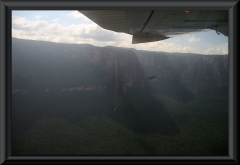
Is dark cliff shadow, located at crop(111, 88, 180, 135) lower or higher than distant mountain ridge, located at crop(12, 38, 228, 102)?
lower

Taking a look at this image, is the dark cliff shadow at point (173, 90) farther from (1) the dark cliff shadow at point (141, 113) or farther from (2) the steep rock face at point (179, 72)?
(1) the dark cliff shadow at point (141, 113)

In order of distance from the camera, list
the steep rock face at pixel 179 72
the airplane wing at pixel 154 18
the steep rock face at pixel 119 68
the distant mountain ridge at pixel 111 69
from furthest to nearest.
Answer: the steep rock face at pixel 179 72, the steep rock face at pixel 119 68, the distant mountain ridge at pixel 111 69, the airplane wing at pixel 154 18

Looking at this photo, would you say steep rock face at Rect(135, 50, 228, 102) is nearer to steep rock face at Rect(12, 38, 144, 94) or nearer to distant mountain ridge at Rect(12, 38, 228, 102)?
distant mountain ridge at Rect(12, 38, 228, 102)

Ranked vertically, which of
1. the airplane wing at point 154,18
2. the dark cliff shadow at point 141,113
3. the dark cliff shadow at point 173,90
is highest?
the airplane wing at point 154,18

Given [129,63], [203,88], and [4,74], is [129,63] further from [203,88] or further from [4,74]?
[4,74]

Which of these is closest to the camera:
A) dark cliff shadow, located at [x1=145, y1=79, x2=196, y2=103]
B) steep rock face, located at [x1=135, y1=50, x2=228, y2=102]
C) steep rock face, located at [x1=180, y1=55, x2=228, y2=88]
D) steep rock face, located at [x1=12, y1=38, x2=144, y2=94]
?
steep rock face, located at [x1=12, y1=38, x2=144, y2=94]

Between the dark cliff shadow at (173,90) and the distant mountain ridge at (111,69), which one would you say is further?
the dark cliff shadow at (173,90)

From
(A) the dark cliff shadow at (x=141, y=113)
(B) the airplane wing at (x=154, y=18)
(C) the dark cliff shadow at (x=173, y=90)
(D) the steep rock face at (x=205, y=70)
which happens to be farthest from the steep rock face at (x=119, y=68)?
(B) the airplane wing at (x=154, y=18)

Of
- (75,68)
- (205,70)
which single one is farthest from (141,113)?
(205,70)

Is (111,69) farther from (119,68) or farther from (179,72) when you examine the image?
(179,72)

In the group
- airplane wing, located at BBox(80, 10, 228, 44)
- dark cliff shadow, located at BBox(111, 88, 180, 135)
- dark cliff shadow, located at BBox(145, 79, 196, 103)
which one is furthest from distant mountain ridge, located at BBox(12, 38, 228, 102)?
airplane wing, located at BBox(80, 10, 228, 44)
